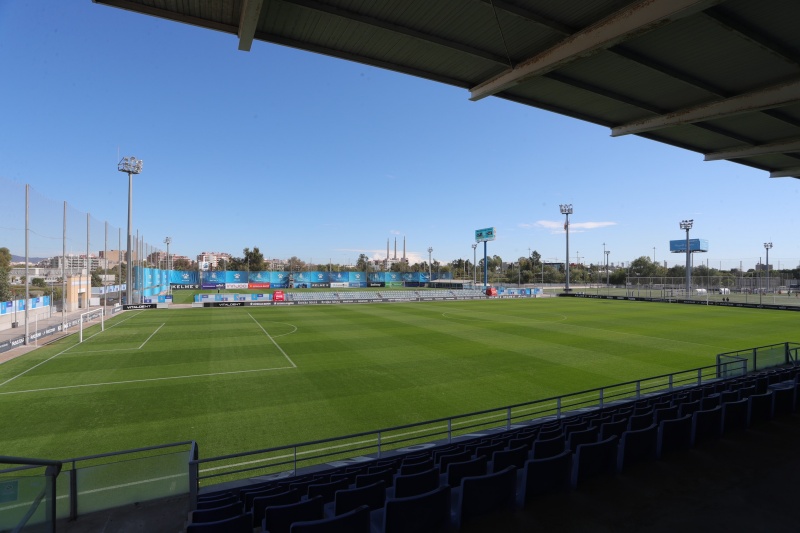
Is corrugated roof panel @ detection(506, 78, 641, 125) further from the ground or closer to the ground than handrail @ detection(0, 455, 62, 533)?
further from the ground

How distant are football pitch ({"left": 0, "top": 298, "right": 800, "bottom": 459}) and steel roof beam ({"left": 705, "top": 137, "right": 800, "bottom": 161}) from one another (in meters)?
9.23

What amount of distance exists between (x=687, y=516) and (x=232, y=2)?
9.38 meters

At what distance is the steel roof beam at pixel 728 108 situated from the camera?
913 cm

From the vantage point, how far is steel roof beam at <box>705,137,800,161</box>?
42.5ft

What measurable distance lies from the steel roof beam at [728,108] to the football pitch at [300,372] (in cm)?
952

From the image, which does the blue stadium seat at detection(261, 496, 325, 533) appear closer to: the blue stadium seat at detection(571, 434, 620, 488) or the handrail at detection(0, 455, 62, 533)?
the handrail at detection(0, 455, 62, 533)

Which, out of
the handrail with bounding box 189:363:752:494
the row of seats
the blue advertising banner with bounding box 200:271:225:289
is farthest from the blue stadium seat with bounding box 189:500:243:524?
the blue advertising banner with bounding box 200:271:225:289

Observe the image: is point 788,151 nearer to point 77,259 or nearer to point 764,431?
point 764,431

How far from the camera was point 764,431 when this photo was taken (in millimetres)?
7176

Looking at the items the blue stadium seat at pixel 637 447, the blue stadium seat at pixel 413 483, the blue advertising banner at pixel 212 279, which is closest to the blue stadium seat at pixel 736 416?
the blue stadium seat at pixel 637 447

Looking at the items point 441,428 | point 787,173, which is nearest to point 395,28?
point 441,428

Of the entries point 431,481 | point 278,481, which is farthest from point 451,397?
point 431,481

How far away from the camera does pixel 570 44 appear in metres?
7.83

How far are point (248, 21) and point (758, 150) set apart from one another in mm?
15726
